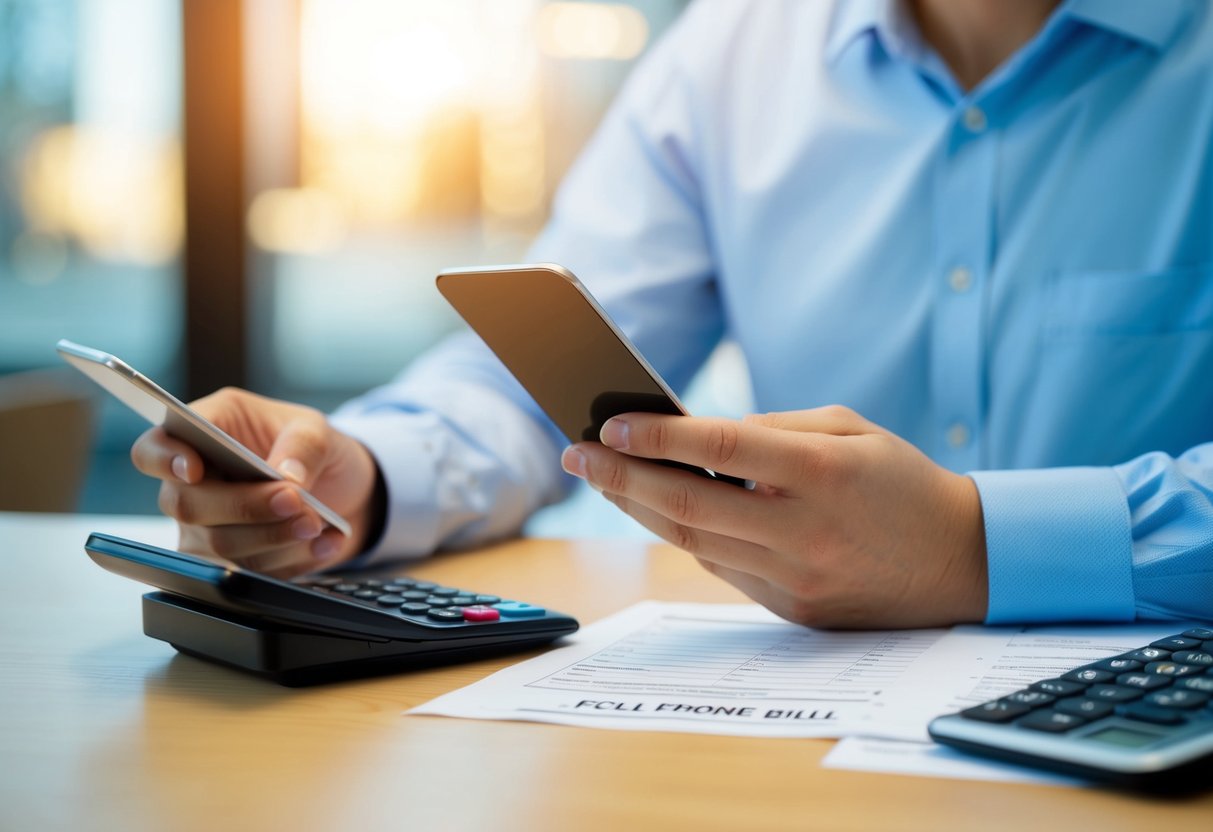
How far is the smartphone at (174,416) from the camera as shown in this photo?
636mm

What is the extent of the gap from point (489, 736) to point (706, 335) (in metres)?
0.91

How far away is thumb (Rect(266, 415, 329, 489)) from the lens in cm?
83

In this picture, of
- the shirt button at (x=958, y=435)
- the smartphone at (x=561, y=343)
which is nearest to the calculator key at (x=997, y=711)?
the smartphone at (x=561, y=343)

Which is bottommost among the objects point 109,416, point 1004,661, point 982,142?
point 109,416

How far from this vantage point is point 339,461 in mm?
923

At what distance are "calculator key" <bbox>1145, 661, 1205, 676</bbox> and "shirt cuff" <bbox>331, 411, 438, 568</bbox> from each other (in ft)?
1.95

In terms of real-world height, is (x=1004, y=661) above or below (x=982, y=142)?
below

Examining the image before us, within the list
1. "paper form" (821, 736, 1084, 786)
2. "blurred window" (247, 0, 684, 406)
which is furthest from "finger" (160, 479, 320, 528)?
"blurred window" (247, 0, 684, 406)

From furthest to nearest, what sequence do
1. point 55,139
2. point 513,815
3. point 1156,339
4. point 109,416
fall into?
1. point 109,416
2. point 55,139
3. point 1156,339
4. point 513,815

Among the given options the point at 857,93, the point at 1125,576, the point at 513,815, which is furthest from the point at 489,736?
the point at 857,93

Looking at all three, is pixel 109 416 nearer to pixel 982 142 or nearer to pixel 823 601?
pixel 982 142

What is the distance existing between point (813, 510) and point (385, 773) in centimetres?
28

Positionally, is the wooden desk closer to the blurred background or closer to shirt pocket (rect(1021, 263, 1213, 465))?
shirt pocket (rect(1021, 263, 1213, 465))

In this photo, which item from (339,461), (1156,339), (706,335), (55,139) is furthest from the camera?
(55,139)
